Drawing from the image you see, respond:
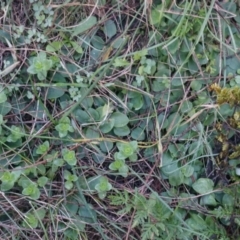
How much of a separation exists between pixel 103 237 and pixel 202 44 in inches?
26.6

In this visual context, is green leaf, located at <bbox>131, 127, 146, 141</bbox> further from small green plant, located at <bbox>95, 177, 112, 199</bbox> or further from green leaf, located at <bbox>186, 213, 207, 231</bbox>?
green leaf, located at <bbox>186, 213, 207, 231</bbox>

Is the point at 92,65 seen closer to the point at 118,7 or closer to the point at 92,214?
Result: the point at 118,7

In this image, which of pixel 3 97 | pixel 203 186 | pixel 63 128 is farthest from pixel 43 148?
pixel 203 186

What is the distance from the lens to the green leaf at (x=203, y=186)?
148cm

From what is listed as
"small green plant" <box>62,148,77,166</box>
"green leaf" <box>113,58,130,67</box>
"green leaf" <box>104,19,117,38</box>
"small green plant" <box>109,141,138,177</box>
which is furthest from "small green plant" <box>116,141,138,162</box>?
"green leaf" <box>104,19,117,38</box>

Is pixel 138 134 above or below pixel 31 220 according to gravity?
above

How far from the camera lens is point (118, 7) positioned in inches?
57.5

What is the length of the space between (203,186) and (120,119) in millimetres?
335

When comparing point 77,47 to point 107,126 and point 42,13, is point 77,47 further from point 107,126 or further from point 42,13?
point 107,126

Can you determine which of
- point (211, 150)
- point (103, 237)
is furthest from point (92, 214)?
point (211, 150)

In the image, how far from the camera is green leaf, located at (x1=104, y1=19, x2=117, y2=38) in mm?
1475

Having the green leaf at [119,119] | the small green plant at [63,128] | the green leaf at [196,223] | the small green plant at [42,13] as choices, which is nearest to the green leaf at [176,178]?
the green leaf at [196,223]

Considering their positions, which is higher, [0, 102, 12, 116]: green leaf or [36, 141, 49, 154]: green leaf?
[0, 102, 12, 116]: green leaf

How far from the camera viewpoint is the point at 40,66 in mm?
1399
